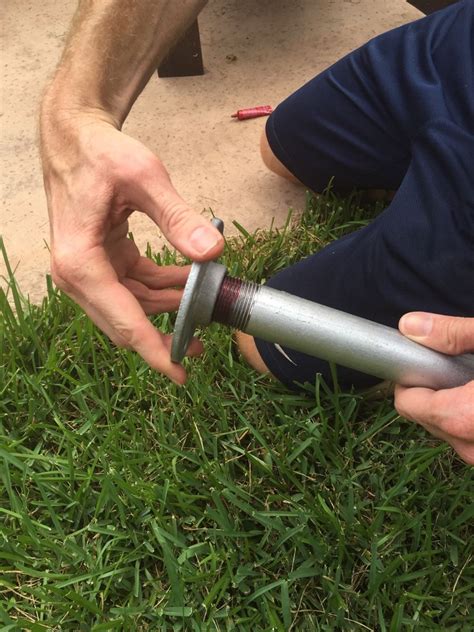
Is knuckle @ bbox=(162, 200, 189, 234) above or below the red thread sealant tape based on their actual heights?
above

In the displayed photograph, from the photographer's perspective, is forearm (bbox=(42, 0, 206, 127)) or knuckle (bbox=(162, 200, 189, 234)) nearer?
knuckle (bbox=(162, 200, 189, 234))

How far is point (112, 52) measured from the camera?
4.34 feet

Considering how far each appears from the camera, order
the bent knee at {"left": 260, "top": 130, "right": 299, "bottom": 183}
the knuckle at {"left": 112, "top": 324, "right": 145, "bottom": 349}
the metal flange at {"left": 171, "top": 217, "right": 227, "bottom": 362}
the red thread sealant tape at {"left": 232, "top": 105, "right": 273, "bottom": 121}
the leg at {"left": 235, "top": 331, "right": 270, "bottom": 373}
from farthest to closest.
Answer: the red thread sealant tape at {"left": 232, "top": 105, "right": 273, "bottom": 121} < the bent knee at {"left": 260, "top": 130, "right": 299, "bottom": 183} < the leg at {"left": 235, "top": 331, "right": 270, "bottom": 373} < the knuckle at {"left": 112, "top": 324, "right": 145, "bottom": 349} < the metal flange at {"left": 171, "top": 217, "right": 227, "bottom": 362}

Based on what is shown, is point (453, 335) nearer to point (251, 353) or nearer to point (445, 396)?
point (445, 396)

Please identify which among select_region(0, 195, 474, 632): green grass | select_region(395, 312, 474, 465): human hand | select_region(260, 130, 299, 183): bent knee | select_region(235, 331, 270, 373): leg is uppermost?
select_region(395, 312, 474, 465): human hand

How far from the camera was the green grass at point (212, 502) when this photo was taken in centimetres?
125

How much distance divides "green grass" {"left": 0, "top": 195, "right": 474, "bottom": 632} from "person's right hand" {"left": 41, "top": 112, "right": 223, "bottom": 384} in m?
0.36

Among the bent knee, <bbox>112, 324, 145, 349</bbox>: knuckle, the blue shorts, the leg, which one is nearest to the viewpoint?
<bbox>112, 324, 145, 349</bbox>: knuckle

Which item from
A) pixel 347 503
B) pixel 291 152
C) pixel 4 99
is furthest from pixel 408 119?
pixel 4 99

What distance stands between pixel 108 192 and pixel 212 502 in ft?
2.13

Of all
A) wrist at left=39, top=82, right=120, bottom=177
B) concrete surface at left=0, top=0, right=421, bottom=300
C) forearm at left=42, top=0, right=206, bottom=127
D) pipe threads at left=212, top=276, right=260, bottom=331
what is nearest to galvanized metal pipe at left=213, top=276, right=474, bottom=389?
pipe threads at left=212, top=276, right=260, bottom=331

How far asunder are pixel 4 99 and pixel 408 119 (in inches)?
54.4

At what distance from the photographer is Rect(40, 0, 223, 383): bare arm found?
3.34 feet

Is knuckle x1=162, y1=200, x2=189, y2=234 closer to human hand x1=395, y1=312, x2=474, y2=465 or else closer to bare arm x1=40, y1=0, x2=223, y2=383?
bare arm x1=40, y1=0, x2=223, y2=383
